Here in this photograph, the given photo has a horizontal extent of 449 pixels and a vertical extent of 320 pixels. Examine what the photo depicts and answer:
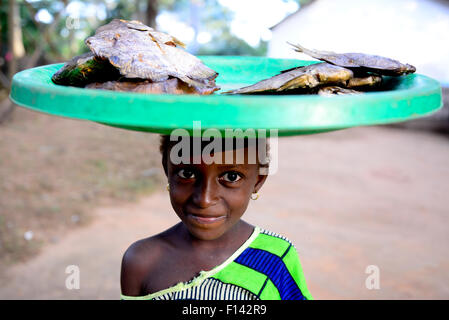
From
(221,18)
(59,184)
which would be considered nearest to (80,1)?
(221,18)

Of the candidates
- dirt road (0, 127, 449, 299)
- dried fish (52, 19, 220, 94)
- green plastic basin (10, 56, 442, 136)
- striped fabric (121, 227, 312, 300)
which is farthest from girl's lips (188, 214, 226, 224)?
dirt road (0, 127, 449, 299)

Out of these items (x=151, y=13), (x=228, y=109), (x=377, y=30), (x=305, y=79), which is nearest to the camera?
(x=228, y=109)

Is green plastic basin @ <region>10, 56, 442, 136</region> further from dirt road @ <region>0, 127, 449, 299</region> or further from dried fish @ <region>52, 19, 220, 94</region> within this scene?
dirt road @ <region>0, 127, 449, 299</region>

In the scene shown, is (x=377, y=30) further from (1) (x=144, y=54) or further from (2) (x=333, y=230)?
(2) (x=333, y=230)

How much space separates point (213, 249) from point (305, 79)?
0.59m

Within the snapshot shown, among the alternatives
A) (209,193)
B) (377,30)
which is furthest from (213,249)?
(377,30)

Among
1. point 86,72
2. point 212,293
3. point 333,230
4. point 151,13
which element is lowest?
point 333,230

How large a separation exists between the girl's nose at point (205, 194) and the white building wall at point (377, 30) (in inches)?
31.5

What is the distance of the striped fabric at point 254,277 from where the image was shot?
3.88 feet

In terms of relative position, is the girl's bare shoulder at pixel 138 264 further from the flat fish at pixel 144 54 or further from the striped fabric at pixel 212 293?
the flat fish at pixel 144 54

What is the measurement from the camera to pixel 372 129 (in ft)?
25.0

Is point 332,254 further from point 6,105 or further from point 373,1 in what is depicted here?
point 6,105

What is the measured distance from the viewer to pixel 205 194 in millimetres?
1056

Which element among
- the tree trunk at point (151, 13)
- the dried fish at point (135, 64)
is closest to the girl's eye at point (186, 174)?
the dried fish at point (135, 64)
